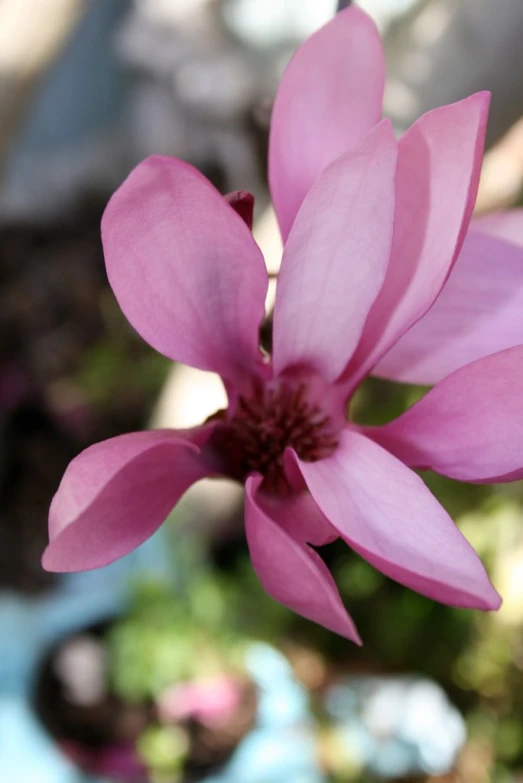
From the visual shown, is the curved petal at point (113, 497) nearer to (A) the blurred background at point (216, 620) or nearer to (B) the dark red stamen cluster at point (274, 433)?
(B) the dark red stamen cluster at point (274, 433)

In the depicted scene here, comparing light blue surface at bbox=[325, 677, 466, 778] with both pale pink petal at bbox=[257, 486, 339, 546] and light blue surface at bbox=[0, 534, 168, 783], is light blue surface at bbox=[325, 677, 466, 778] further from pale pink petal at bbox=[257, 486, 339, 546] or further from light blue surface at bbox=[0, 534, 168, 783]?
pale pink petal at bbox=[257, 486, 339, 546]

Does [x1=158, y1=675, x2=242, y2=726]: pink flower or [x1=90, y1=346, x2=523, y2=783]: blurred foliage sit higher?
[x1=90, y1=346, x2=523, y2=783]: blurred foliage

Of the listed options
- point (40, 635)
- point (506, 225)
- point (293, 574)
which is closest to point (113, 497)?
point (293, 574)

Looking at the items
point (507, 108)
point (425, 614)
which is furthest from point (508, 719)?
point (507, 108)

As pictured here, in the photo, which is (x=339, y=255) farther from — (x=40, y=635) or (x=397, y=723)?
(x=40, y=635)

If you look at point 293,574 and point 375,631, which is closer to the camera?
point 293,574

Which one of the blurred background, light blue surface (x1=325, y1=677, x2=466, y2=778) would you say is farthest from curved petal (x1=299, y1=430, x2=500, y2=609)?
light blue surface (x1=325, y1=677, x2=466, y2=778)
